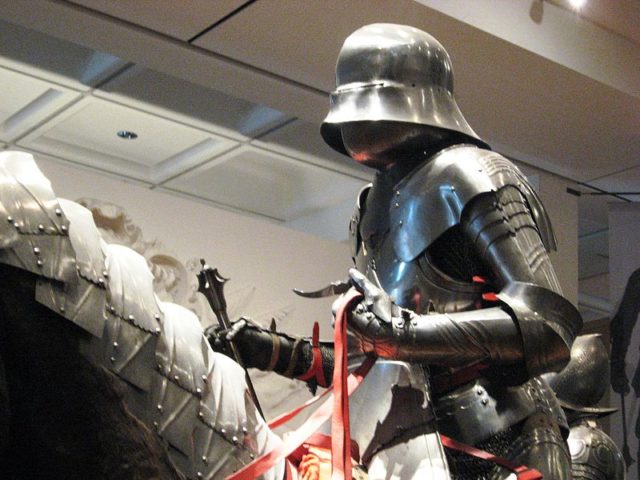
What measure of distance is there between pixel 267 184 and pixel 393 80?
116 inches

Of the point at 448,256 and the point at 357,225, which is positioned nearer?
the point at 448,256

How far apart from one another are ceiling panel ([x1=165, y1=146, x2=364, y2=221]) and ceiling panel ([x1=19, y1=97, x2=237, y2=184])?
0.10 metres

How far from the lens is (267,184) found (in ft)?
18.8

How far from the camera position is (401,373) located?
2.54 m

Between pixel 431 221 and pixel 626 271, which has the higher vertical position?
pixel 626 271

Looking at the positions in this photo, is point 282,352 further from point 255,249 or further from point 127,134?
point 127,134

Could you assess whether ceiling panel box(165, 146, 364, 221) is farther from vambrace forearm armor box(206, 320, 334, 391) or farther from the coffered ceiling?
vambrace forearm armor box(206, 320, 334, 391)

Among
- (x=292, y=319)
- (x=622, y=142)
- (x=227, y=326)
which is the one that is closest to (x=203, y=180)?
(x=292, y=319)

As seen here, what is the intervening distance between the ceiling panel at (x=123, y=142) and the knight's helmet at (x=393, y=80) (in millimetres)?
2284

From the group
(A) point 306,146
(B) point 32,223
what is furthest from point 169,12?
(B) point 32,223

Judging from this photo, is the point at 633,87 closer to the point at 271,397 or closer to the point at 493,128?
the point at 493,128

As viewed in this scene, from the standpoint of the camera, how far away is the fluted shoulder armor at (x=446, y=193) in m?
2.59

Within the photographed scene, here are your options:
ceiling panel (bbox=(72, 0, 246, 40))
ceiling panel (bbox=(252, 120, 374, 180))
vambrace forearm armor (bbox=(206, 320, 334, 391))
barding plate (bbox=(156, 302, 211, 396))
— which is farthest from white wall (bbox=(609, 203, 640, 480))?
barding plate (bbox=(156, 302, 211, 396))

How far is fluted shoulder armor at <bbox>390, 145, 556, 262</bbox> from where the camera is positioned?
8.51ft
